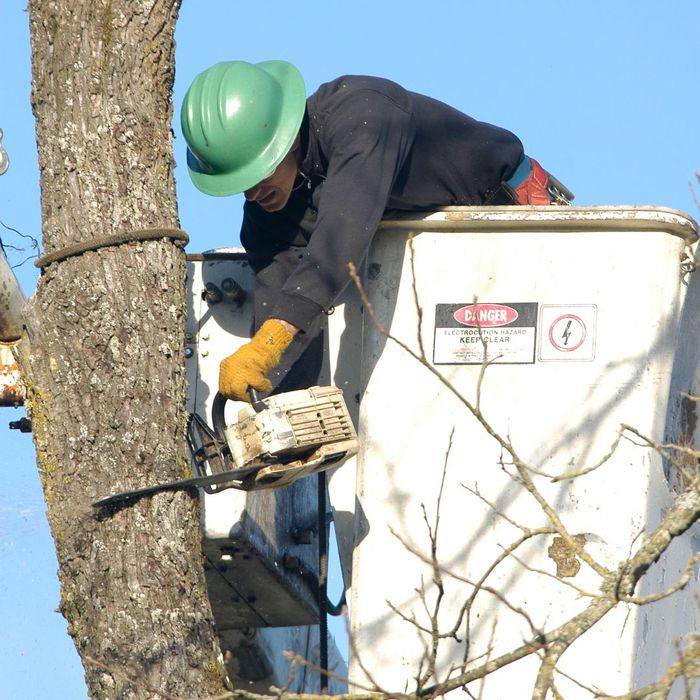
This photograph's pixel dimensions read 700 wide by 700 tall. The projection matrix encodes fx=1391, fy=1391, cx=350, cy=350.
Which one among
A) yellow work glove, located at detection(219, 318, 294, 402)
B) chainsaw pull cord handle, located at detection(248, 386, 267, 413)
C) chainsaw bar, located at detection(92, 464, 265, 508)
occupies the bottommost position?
chainsaw bar, located at detection(92, 464, 265, 508)

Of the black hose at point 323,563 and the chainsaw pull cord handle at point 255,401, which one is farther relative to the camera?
the black hose at point 323,563

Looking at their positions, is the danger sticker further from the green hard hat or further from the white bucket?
the green hard hat

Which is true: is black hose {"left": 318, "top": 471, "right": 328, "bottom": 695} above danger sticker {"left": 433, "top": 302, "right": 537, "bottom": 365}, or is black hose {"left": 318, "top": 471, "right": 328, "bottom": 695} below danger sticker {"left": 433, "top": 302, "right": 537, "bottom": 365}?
below

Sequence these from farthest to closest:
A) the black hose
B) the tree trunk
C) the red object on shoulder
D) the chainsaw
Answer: the red object on shoulder, the black hose, the chainsaw, the tree trunk

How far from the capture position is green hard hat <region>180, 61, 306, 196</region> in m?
3.81

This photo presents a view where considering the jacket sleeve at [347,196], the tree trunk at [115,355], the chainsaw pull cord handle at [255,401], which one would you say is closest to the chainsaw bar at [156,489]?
the tree trunk at [115,355]

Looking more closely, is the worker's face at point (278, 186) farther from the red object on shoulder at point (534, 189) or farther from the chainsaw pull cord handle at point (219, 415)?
the red object on shoulder at point (534, 189)

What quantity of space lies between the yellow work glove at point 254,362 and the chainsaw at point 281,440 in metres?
0.03

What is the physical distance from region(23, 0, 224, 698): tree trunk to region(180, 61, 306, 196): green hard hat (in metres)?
0.36

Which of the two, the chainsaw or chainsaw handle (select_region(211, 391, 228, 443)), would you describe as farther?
chainsaw handle (select_region(211, 391, 228, 443))

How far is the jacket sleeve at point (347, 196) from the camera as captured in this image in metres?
3.56

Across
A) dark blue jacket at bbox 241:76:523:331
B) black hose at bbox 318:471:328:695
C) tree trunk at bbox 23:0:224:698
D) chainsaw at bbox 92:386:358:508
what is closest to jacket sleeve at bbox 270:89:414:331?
dark blue jacket at bbox 241:76:523:331

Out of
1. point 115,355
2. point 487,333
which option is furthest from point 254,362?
point 487,333

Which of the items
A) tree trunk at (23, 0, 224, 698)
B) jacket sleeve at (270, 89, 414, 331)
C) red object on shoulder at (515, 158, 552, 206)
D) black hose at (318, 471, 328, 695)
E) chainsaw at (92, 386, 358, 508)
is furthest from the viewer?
red object on shoulder at (515, 158, 552, 206)
